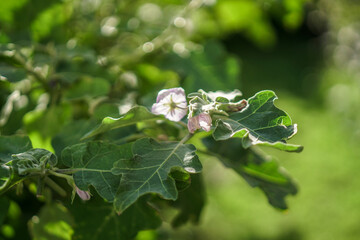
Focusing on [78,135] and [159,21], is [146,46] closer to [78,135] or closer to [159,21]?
[159,21]

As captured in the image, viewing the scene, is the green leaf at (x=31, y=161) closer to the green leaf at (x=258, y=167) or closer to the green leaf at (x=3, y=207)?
the green leaf at (x=3, y=207)

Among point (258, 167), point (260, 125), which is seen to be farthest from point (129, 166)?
point (258, 167)

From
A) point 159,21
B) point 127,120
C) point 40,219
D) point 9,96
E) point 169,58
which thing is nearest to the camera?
point 127,120

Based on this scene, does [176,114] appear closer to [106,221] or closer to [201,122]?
[201,122]

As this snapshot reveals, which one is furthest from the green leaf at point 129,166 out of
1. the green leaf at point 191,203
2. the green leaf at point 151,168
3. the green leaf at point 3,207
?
the green leaf at point 191,203

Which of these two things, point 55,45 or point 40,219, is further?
point 55,45

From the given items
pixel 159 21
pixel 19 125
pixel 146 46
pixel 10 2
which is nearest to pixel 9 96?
pixel 19 125

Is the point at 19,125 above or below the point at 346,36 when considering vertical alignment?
above
